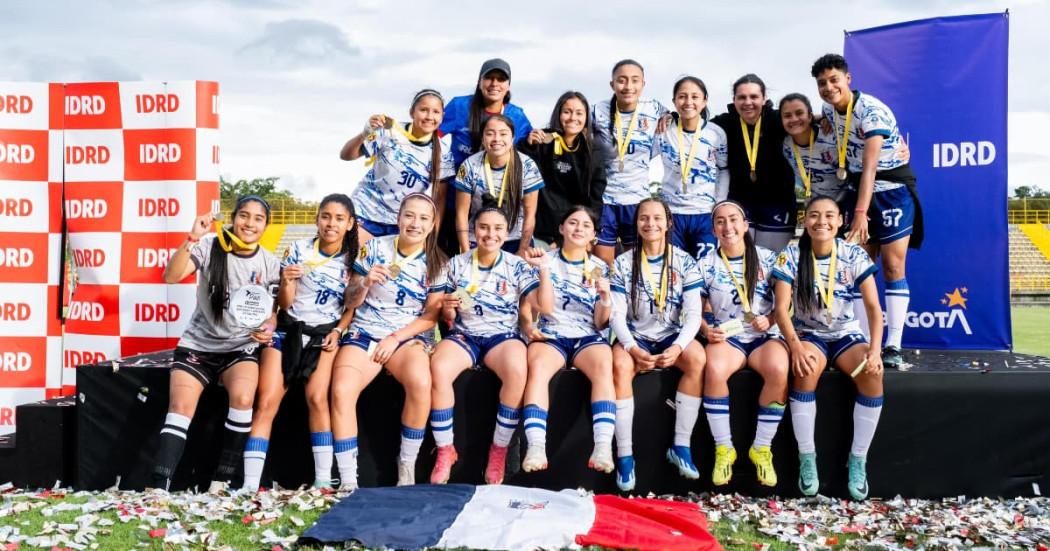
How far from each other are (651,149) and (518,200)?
2.79 feet

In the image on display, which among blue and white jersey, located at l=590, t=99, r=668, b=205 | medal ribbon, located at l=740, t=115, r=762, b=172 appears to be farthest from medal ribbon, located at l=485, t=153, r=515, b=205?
medal ribbon, located at l=740, t=115, r=762, b=172

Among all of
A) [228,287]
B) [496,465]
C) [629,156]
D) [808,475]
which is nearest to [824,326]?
[808,475]

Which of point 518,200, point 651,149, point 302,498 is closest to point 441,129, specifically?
point 518,200

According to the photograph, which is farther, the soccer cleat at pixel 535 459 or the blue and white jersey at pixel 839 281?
the blue and white jersey at pixel 839 281

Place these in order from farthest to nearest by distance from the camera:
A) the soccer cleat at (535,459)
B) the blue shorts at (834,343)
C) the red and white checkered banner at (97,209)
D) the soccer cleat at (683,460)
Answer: the red and white checkered banner at (97,209) < the blue shorts at (834,343) < the soccer cleat at (683,460) < the soccer cleat at (535,459)

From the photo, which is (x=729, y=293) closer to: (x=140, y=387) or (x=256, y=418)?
(x=256, y=418)

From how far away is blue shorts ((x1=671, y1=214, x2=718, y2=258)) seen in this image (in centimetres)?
→ 456

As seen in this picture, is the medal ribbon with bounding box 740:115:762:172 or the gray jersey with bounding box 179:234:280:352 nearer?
the gray jersey with bounding box 179:234:280:352

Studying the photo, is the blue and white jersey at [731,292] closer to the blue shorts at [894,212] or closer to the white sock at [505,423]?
the blue shorts at [894,212]

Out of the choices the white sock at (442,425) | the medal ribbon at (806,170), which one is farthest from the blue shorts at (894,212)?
the white sock at (442,425)

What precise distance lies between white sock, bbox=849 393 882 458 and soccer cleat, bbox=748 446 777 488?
41 cm

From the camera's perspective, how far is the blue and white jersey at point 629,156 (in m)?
4.61

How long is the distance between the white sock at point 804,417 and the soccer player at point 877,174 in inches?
26.3

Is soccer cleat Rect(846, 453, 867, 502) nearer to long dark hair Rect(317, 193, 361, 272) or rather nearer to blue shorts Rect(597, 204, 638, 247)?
blue shorts Rect(597, 204, 638, 247)
